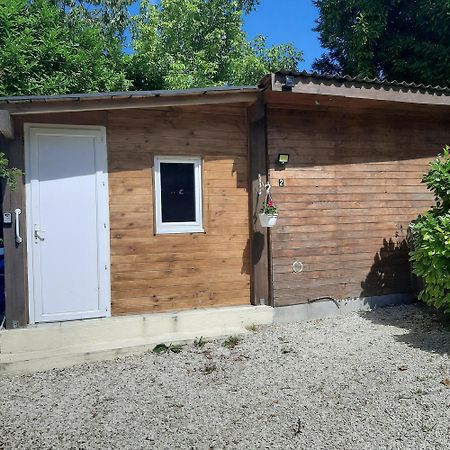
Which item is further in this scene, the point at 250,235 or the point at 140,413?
the point at 250,235

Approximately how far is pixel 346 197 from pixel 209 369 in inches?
125

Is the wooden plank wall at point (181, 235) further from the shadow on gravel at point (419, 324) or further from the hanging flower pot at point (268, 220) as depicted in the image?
the shadow on gravel at point (419, 324)

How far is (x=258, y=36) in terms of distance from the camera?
17.3 meters

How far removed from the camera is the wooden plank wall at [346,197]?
5367 millimetres

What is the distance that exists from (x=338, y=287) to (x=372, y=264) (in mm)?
675

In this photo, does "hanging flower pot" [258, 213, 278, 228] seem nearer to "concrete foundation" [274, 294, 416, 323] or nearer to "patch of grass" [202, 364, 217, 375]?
"concrete foundation" [274, 294, 416, 323]

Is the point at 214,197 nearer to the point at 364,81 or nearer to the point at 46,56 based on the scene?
the point at 364,81

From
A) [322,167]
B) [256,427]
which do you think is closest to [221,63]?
[322,167]

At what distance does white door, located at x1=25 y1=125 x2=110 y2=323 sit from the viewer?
14.7ft

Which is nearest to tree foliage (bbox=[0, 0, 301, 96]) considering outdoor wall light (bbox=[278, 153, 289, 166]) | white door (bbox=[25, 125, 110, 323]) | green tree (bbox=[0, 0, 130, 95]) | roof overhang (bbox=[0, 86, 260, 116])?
green tree (bbox=[0, 0, 130, 95])

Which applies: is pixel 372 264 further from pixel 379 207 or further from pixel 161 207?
pixel 161 207

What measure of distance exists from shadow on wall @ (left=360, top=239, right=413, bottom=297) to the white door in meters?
3.71

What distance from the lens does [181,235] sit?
16.5 ft

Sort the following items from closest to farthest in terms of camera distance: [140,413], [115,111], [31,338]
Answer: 1. [140,413]
2. [31,338]
3. [115,111]
